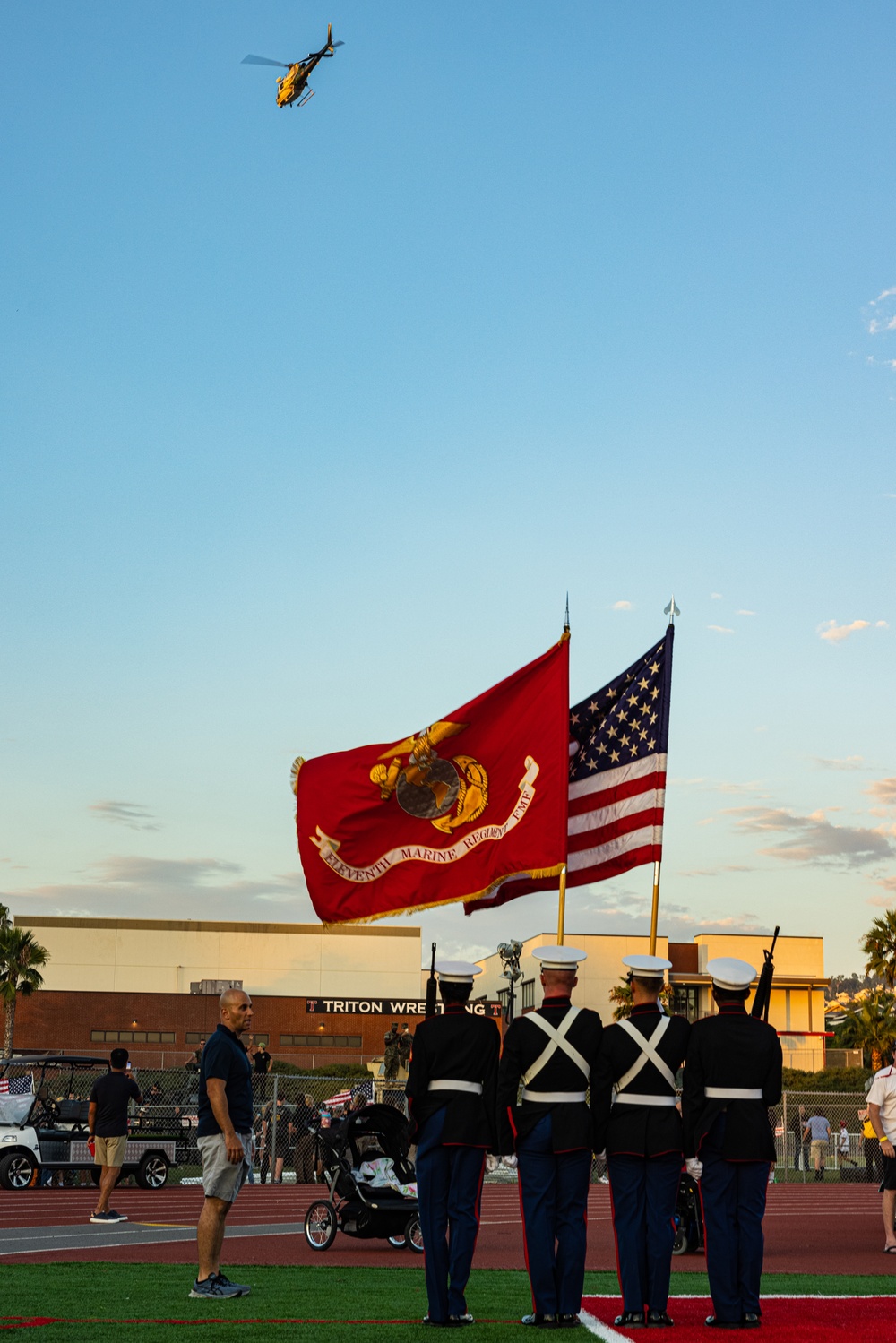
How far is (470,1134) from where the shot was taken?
8.20 meters

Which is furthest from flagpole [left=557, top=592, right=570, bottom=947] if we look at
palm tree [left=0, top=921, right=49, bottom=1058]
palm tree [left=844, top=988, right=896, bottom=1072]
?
palm tree [left=0, top=921, right=49, bottom=1058]

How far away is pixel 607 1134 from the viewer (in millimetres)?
8133

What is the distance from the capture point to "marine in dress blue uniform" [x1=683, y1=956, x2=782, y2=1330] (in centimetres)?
783

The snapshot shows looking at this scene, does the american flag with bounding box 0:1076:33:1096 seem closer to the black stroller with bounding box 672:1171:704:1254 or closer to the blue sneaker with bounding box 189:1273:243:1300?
the black stroller with bounding box 672:1171:704:1254

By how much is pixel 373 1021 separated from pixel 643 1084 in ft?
227

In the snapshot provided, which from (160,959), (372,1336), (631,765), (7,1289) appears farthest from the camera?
(160,959)

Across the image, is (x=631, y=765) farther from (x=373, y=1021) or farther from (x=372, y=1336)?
(x=373, y=1021)

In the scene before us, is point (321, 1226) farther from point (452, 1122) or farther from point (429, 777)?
point (452, 1122)

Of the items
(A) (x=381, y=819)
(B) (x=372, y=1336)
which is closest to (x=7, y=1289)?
(B) (x=372, y=1336)

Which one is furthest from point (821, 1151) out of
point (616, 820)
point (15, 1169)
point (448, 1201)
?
point (448, 1201)

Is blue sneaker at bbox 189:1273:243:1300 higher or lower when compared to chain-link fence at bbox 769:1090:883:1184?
higher

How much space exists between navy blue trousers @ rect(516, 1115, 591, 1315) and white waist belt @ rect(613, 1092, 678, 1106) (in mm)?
349

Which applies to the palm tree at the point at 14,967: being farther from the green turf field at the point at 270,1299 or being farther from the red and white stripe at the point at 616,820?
the green turf field at the point at 270,1299

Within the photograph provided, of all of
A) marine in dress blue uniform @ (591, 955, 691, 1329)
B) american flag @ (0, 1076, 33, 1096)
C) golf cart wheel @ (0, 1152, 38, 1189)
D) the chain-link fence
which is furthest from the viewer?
the chain-link fence
